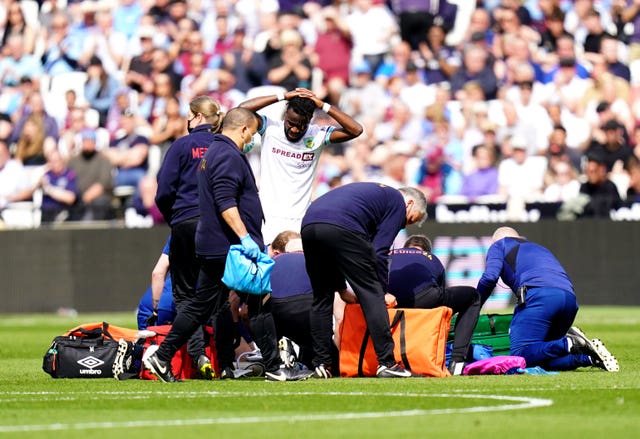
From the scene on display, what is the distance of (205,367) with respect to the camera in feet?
41.5

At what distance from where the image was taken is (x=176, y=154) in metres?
12.9

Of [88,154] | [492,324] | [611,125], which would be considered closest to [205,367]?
[492,324]

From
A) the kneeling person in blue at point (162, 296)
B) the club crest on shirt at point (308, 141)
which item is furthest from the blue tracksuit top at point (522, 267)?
the kneeling person in blue at point (162, 296)

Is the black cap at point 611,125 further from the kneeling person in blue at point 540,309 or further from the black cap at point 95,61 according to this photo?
the black cap at point 95,61

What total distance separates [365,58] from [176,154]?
13748mm

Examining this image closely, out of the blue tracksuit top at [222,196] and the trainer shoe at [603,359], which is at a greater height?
the blue tracksuit top at [222,196]

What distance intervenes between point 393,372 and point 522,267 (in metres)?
1.96

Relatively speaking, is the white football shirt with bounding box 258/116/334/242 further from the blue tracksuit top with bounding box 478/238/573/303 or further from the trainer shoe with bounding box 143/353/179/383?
the trainer shoe with bounding box 143/353/179/383

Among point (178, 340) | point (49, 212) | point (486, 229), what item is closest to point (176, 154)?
point (178, 340)

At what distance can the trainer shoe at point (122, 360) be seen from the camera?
12734 mm

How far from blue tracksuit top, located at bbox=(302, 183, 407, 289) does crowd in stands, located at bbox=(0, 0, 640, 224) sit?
10.1 m

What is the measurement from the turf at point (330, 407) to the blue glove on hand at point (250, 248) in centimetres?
100

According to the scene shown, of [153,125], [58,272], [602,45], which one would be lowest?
[58,272]

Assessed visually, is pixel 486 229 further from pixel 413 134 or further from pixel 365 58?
pixel 365 58
